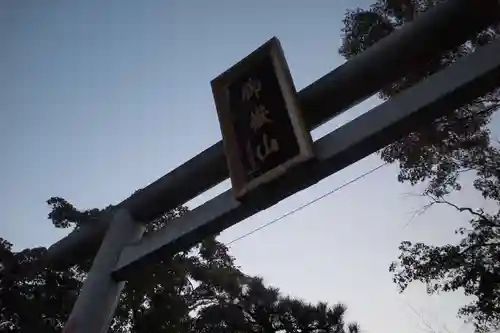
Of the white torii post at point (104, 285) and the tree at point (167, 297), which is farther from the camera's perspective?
the tree at point (167, 297)

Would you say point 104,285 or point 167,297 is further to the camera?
point 167,297

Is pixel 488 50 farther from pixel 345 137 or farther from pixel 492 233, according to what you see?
pixel 492 233

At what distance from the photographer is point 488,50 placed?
276 cm

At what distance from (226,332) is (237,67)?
7318 mm

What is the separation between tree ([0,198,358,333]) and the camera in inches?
243

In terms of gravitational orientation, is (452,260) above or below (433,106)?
above

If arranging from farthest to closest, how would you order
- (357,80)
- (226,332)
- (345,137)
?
(226,332), (357,80), (345,137)

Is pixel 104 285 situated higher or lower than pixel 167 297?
lower

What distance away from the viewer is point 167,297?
8.12m

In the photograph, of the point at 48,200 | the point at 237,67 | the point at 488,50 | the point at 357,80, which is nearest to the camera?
the point at 488,50

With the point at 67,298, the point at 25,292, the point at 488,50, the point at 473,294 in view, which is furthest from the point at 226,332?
the point at 488,50

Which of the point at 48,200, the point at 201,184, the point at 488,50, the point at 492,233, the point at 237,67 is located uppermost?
the point at 48,200

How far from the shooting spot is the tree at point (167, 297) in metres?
6.18

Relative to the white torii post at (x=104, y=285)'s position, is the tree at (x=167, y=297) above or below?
above
